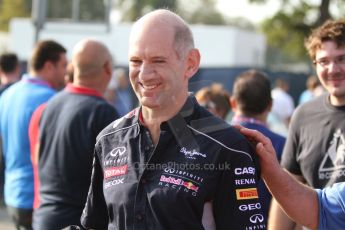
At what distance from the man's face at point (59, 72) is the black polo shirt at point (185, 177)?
3090 mm

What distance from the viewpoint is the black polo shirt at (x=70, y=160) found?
4.02 meters

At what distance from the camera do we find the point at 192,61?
8.11 feet

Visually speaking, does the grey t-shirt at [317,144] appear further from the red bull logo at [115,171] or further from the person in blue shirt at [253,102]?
the red bull logo at [115,171]

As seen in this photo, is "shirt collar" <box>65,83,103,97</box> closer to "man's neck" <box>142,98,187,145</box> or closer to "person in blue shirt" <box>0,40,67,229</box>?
"person in blue shirt" <box>0,40,67,229</box>

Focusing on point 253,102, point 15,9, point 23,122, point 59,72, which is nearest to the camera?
point 253,102

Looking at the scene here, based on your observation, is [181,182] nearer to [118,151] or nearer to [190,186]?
[190,186]

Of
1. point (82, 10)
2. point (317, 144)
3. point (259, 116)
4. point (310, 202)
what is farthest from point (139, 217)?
point (82, 10)

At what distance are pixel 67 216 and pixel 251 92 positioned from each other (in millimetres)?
1541

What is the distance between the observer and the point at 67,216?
3.99 m

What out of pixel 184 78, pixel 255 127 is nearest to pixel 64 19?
pixel 255 127

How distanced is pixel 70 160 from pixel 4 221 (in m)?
5.25

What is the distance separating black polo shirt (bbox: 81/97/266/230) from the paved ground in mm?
6355

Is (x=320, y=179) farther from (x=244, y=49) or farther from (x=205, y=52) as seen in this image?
(x=244, y=49)

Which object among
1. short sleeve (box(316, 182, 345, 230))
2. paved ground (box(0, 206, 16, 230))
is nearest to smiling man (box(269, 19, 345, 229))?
short sleeve (box(316, 182, 345, 230))
